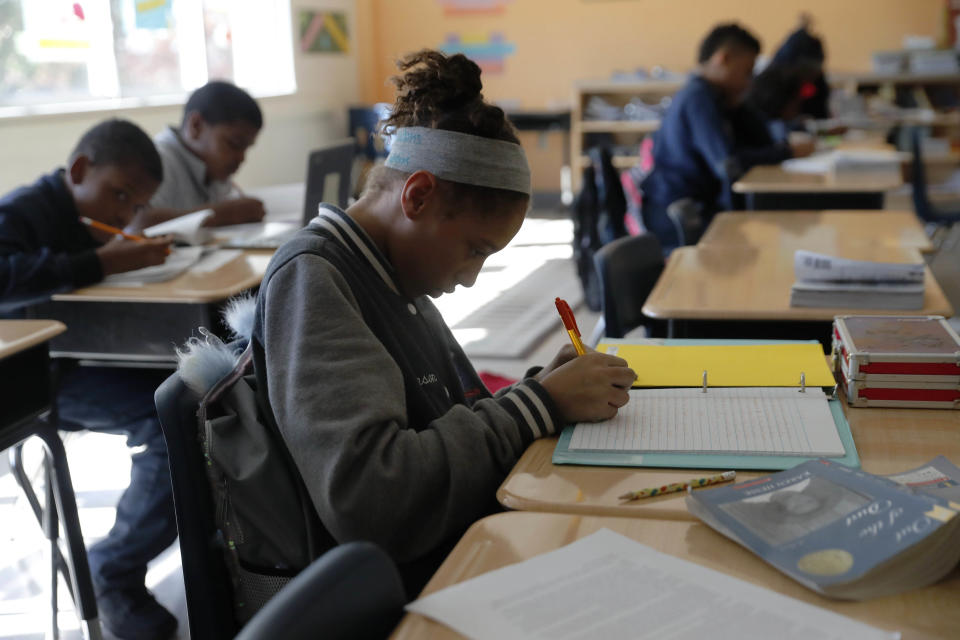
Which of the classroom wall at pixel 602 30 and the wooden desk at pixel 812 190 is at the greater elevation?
the classroom wall at pixel 602 30

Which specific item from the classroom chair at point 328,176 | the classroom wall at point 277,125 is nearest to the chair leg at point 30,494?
the classroom chair at point 328,176

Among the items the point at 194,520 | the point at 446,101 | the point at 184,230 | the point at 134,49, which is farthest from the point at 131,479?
the point at 134,49

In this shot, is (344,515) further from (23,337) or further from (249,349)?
(23,337)

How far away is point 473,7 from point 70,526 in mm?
6655

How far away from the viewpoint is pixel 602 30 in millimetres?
7480

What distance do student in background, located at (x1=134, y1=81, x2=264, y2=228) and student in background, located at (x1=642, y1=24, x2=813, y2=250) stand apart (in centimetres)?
170

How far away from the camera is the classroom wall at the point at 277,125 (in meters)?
4.32

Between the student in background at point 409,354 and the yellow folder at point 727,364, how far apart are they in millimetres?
167

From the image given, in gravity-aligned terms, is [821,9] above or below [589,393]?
above

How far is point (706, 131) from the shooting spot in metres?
3.79

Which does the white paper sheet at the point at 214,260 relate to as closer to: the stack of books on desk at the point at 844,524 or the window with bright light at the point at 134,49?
the stack of books on desk at the point at 844,524

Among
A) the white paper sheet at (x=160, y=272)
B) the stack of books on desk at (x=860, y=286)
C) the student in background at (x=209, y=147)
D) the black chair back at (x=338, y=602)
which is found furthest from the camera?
the student in background at (x=209, y=147)

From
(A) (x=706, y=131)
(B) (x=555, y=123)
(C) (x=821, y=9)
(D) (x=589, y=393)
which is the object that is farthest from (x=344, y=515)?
(C) (x=821, y=9)

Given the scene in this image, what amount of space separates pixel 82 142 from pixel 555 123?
17.5 ft
